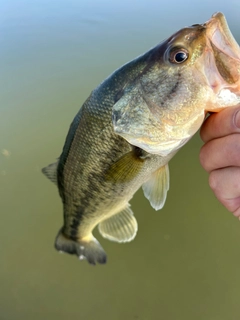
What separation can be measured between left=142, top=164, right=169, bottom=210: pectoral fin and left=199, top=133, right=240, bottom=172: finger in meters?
0.22

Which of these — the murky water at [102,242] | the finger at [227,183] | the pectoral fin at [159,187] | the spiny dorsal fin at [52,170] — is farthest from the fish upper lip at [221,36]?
the murky water at [102,242]

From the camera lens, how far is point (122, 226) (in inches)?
62.7

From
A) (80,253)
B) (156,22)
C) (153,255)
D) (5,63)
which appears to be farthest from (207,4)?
(80,253)

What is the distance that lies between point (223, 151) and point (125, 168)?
1.22 ft

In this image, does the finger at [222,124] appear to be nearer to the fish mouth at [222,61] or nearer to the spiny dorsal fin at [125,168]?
the fish mouth at [222,61]

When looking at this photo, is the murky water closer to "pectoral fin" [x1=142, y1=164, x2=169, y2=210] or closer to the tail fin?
the tail fin

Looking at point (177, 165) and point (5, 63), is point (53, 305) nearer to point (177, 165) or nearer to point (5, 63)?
point (177, 165)

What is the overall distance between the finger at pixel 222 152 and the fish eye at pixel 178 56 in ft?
0.92

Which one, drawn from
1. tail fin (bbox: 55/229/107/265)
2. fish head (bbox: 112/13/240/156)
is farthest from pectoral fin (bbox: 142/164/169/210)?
tail fin (bbox: 55/229/107/265)

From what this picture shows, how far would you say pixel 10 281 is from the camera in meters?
2.16

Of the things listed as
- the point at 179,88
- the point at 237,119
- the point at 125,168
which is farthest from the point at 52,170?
the point at 237,119

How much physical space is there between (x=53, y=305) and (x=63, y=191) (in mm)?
1061

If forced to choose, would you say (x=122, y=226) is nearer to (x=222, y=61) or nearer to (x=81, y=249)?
(x=81, y=249)

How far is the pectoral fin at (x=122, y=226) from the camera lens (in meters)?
1.57
